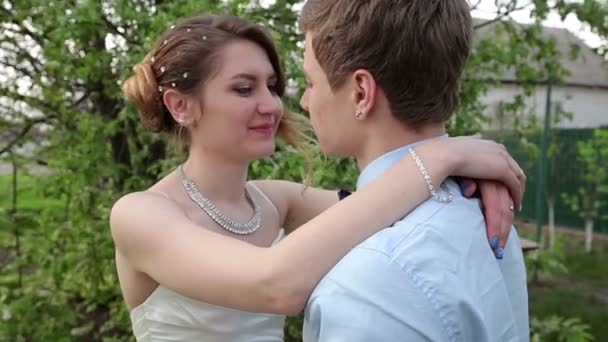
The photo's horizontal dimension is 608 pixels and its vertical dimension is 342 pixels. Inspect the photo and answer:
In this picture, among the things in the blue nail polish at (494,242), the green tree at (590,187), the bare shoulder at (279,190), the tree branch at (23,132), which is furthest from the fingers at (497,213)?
the green tree at (590,187)

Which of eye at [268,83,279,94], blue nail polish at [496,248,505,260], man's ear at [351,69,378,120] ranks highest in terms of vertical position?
man's ear at [351,69,378,120]

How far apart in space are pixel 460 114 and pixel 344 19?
2.55 metres

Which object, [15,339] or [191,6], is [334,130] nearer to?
[191,6]

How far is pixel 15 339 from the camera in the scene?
364cm

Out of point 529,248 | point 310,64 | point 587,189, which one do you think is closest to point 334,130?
point 310,64

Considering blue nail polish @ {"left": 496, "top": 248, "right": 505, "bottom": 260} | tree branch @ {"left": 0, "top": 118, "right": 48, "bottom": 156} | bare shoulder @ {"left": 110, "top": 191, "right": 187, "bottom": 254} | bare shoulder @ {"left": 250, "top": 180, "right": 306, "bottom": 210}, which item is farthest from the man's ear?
tree branch @ {"left": 0, "top": 118, "right": 48, "bottom": 156}

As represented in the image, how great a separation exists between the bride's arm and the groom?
38 millimetres

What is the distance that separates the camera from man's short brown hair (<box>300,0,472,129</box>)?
120 centimetres

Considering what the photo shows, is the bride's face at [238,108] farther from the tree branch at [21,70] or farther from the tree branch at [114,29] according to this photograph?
Answer: the tree branch at [21,70]

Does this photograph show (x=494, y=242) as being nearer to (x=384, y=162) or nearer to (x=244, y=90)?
(x=384, y=162)

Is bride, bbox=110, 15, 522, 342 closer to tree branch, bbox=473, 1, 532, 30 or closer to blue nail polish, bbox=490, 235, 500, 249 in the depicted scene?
blue nail polish, bbox=490, 235, 500, 249

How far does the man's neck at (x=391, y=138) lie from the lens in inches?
50.8

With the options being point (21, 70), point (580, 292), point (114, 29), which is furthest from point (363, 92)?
point (580, 292)

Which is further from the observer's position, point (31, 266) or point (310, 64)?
point (31, 266)
